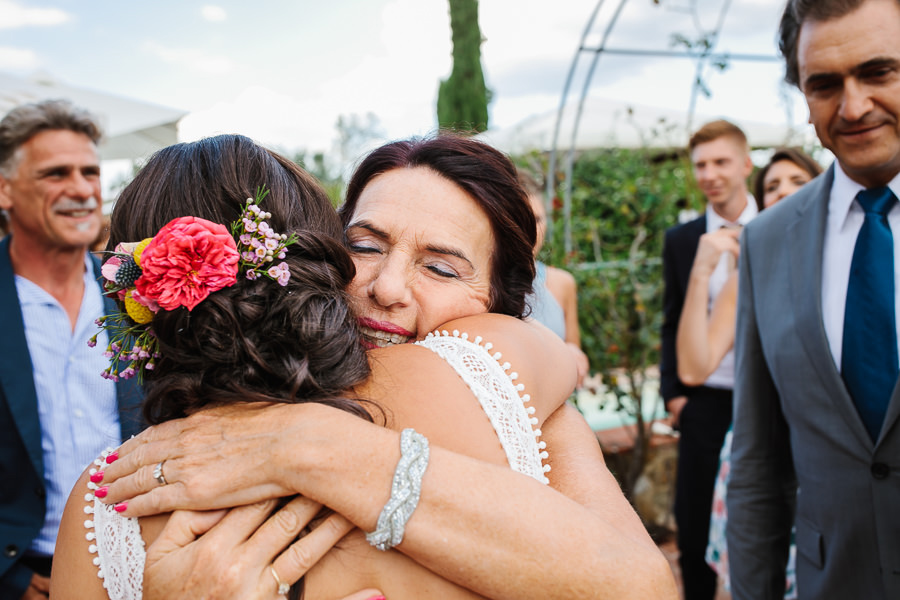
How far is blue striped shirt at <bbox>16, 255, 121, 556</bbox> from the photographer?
275 centimetres

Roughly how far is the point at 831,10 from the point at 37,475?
3397mm

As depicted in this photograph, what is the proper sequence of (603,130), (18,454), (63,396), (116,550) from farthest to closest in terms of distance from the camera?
(603,130), (63,396), (18,454), (116,550)

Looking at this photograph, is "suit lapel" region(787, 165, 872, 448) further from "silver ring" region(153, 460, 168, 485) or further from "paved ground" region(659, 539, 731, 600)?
"paved ground" region(659, 539, 731, 600)

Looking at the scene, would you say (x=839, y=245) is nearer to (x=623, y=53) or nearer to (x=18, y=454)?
(x=18, y=454)

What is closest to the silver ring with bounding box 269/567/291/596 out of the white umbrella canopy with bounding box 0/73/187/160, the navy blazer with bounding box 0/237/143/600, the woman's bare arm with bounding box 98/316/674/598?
the woman's bare arm with bounding box 98/316/674/598

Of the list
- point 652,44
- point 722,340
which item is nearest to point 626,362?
point 722,340

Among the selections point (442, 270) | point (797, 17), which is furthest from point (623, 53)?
point (442, 270)

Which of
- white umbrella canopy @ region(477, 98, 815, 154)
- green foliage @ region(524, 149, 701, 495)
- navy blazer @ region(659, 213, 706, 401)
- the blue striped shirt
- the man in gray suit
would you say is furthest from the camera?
white umbrella canopy @ region(477, 98, 815, 154)

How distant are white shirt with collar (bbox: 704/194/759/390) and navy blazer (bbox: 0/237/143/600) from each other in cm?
335

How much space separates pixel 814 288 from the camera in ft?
7.00

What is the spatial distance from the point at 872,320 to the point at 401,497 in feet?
5.63

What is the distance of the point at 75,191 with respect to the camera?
10.9ft

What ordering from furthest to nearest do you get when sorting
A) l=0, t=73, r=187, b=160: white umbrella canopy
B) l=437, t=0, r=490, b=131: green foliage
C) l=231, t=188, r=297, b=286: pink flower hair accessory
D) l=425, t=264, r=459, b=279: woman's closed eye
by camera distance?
1. l=437, t=0, r=490, b=131: green foliage
2. l=0, t=73, r=187, b=160: white umbrella canopy
3. l=425, t=264, r=459, b=279: woman's closed eye
4. l=231, t=188, r=297, b=286: pink flower hair accessory

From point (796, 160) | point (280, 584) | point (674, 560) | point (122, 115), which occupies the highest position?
point (122, 115)
